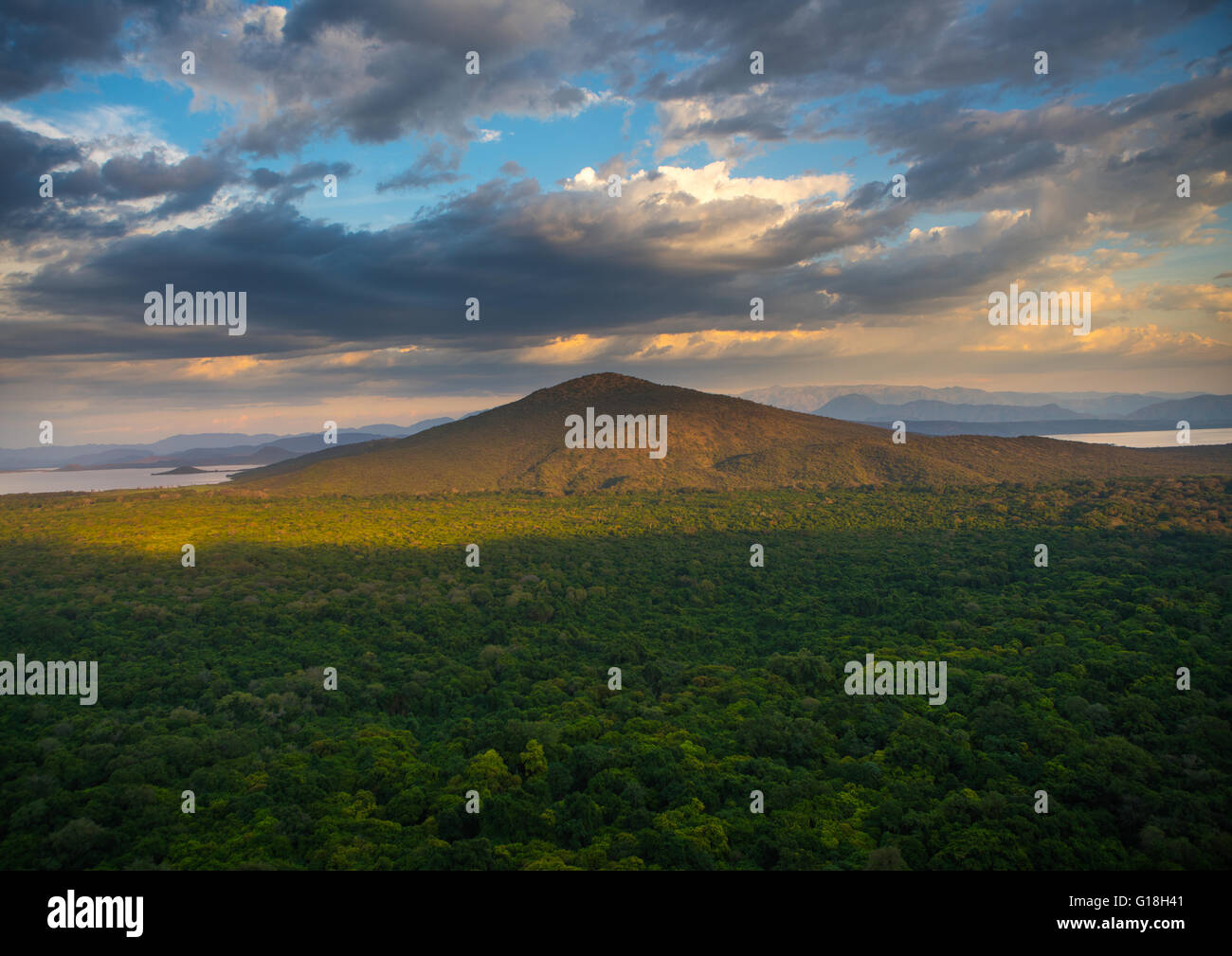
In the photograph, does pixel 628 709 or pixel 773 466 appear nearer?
pixel 628 709

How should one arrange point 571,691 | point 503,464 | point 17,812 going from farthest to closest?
point 503,464 < point 571,691 < point 17,812

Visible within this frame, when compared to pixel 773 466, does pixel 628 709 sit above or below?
below

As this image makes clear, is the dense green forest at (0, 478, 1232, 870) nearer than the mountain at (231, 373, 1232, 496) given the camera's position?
Yes

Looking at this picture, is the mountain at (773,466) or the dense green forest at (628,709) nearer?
the dense green forest at (628,709)

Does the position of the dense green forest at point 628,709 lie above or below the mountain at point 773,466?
below

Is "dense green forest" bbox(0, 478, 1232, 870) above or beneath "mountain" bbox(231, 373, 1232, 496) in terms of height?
beneath

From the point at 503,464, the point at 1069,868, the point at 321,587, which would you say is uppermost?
the point at 503,464

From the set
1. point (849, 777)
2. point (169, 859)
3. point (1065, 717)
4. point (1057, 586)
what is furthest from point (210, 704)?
point (1057, 586)

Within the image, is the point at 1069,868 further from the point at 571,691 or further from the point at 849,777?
Result: the point at 571,691
